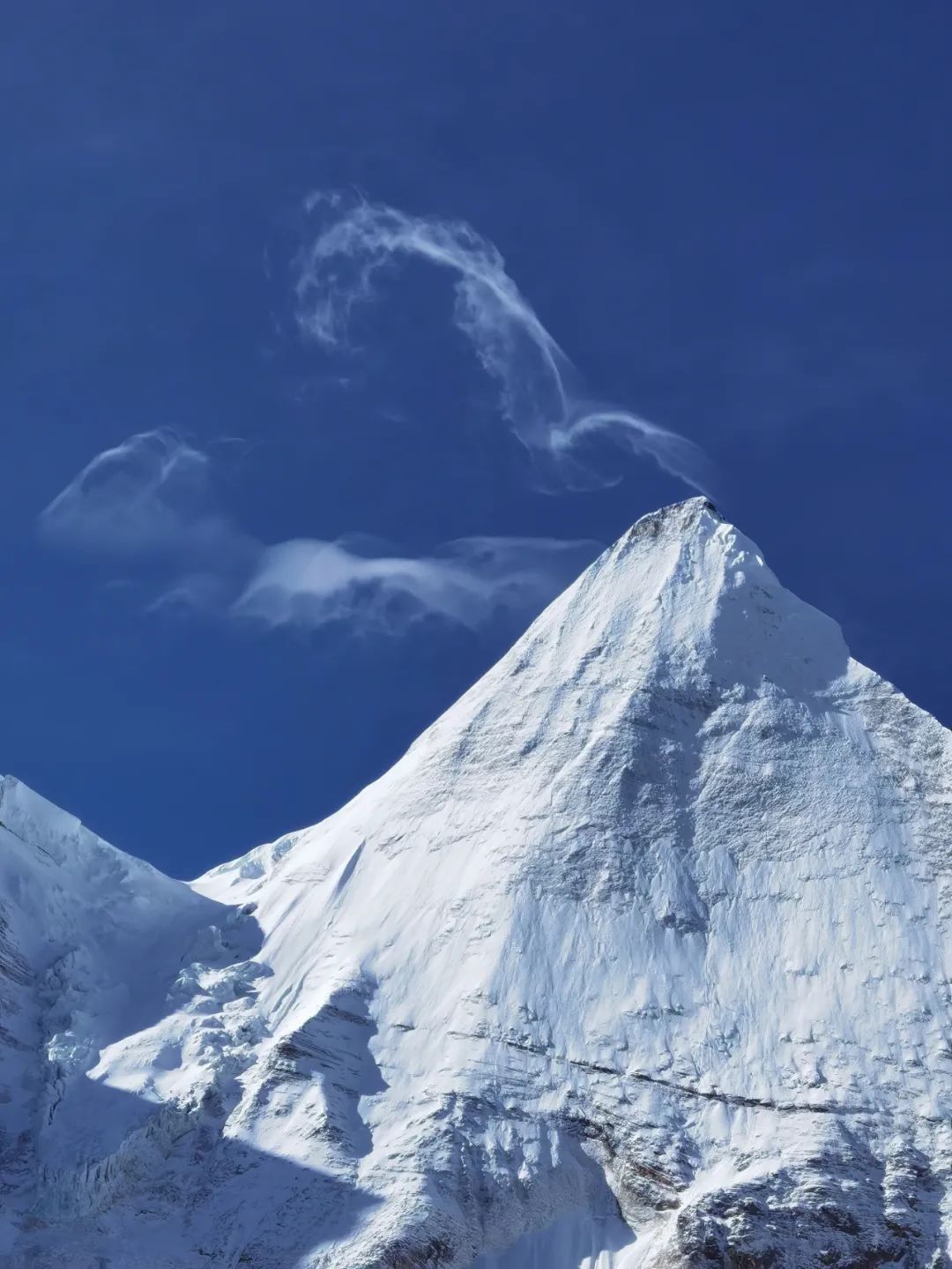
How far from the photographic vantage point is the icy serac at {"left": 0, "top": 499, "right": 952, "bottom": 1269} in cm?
9725

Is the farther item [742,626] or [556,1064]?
[742,626]

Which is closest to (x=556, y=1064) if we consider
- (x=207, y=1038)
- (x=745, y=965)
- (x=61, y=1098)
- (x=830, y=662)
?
(x=745, y=965)

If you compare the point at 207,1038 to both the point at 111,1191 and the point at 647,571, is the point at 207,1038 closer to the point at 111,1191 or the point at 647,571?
the point at 111,1191

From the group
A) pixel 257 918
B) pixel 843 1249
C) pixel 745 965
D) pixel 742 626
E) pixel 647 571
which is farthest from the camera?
pixel 647 571

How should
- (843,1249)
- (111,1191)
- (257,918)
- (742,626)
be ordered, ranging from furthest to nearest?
(742,626), (257,918), (111,1191), (843,1249)

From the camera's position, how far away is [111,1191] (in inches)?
3925

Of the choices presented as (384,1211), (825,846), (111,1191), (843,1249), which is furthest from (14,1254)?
(825,846)

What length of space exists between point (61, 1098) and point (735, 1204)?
4028cm

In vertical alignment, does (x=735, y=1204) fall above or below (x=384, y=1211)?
above

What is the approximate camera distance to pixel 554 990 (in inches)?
4491

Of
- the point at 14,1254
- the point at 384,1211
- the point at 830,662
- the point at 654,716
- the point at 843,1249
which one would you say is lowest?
the point at 14,1254

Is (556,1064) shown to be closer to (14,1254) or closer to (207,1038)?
(207,1038)

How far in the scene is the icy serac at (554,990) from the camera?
319 ft

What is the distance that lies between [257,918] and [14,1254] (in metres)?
40.0
